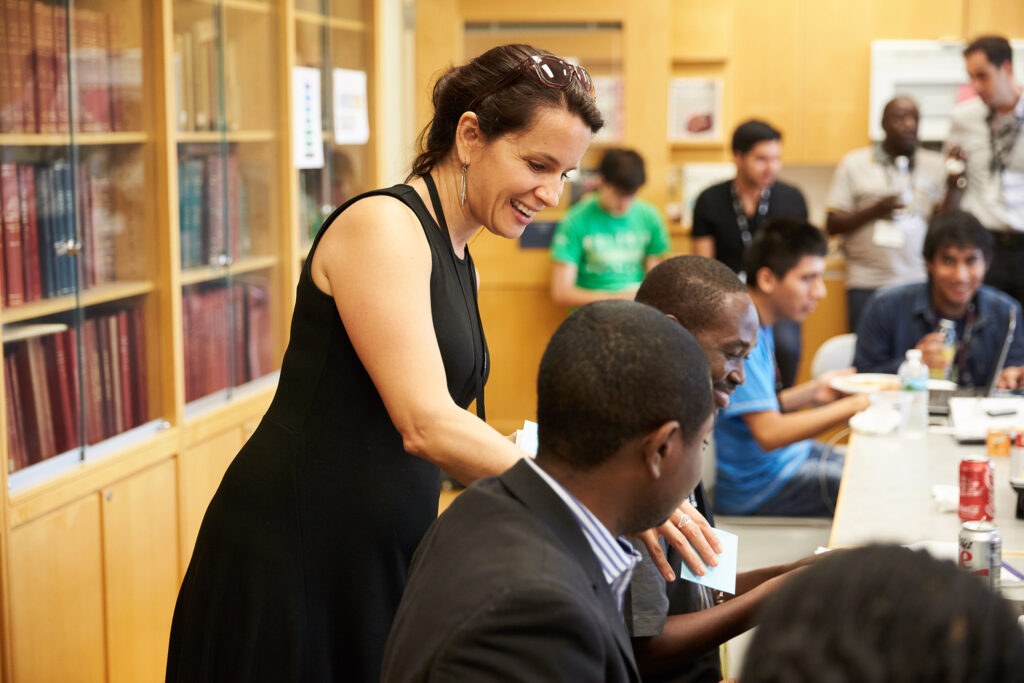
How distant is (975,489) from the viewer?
2.15 meters

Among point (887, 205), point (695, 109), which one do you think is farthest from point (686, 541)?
point (695, 109)

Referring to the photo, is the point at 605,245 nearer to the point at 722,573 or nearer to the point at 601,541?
the point at 722,573

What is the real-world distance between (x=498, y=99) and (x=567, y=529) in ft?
2.36

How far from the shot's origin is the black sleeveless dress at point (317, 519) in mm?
1584

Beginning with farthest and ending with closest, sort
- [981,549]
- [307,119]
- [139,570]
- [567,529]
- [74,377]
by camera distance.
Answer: [307,119] < [139,570] < [74,377] < [981,549] < [567,529]

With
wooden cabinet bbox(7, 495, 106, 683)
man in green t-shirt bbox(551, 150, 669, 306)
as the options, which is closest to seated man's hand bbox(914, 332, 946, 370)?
man in green t-shirt bbox(551, 150, 669, 306)

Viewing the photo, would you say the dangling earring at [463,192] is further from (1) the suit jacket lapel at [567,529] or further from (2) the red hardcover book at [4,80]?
(2) the red hardcover book at [4,80]

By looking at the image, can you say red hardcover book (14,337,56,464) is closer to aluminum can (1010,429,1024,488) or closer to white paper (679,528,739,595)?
white paper (679,528,739,595)

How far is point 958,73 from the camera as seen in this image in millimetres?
5840

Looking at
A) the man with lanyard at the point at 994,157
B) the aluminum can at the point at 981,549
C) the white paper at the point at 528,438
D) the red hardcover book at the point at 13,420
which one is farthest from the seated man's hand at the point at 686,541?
the man with lanyard at the point at 994,157

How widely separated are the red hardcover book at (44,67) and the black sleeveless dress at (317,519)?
4.69ft

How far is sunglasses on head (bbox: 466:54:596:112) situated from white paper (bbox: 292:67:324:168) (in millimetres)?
2471

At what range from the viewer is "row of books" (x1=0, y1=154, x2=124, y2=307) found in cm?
262

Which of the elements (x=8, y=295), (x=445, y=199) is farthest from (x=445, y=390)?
(x=8, y=295)
